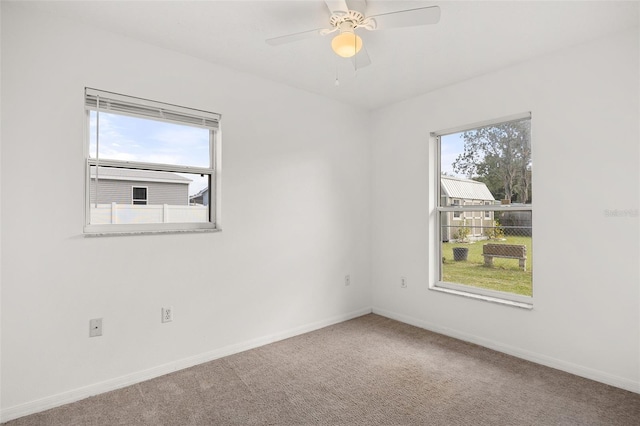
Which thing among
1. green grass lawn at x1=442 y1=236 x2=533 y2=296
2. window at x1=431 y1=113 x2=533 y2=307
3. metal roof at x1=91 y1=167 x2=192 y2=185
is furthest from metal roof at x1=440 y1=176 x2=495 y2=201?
metal roof at x1=91 y1=167 x2=192 y2=185

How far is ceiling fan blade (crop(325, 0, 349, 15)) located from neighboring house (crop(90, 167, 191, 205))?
69.2 inches

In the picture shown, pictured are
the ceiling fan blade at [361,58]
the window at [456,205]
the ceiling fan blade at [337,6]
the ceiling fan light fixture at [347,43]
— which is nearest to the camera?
→ the ceiling fan blade at [337,6]

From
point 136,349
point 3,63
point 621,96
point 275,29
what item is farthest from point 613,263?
point 3,63

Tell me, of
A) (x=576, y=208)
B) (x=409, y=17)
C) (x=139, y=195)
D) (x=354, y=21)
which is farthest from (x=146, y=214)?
(x=576, y=208)

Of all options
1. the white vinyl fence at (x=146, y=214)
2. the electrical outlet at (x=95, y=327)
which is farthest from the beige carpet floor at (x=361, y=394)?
the white vinyl fence at (x=146, y=214)

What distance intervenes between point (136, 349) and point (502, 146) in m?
3.48

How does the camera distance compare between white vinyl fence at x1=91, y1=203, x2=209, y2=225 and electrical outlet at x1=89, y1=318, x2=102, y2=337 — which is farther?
white vinyl fence at x1=91, y1=203, x2=209, y2=225

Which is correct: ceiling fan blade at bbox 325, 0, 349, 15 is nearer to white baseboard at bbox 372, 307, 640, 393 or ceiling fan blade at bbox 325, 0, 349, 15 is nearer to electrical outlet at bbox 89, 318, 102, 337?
electrical outlet at bbox 89, 318, 102, 337

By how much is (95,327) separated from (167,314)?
47 centimetres

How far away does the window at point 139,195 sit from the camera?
8.57 ft

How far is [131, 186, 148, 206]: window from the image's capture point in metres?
2.61

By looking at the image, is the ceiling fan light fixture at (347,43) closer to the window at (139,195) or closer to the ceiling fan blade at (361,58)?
the ceiling fan blade at (361,58)

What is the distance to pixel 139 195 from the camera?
264cm

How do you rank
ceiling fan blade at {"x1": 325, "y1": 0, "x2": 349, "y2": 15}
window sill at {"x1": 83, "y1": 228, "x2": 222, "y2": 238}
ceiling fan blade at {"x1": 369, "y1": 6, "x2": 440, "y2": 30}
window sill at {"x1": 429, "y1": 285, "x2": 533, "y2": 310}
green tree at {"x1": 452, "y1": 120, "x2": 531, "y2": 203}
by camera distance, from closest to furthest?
ceiling fan blade at {"x1": 369, "y1": 6, "x2": 440, "y2": 30} → ceiling fan blade at {"x1": 325, "y1": 0, "x2": 349, "y2": 15} → window sill at {"x1": 83, "y1": 228, "x2": 222, "y2": 238} → window sill at {"x1": 429, "y1": 285, "x2": 533, "y2": 310} → green tree at {"x1": 452, "y1": 120, "x2": 531, "y2": 203}
